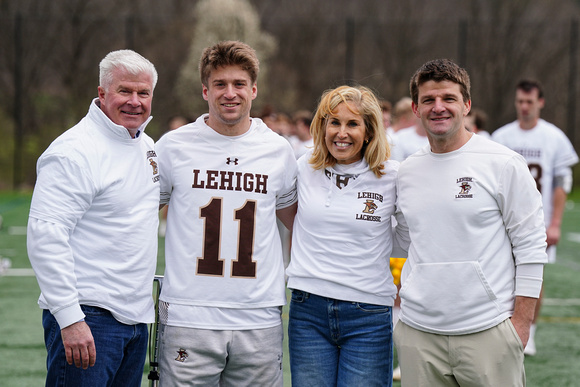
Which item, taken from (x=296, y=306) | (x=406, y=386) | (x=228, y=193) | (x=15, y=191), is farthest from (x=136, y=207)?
(x=15, y=191)

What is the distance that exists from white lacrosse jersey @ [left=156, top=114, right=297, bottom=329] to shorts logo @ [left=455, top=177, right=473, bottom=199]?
816 mm

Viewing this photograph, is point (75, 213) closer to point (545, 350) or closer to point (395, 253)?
point (395, 253)

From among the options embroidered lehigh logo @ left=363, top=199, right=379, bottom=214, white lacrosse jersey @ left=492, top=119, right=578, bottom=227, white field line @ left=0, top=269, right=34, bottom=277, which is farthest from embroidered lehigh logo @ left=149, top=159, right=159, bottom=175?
white field line @ left=0, top=269, right=34, bottom=277

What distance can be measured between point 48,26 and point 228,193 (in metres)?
19.6

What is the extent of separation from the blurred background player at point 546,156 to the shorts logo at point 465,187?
3.32 m

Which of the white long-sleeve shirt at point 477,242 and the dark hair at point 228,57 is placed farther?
the dark hair at point 228,57

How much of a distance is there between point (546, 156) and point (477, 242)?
3.47 m

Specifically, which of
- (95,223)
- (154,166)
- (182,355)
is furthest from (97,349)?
(154,166)

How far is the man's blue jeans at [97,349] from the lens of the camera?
290cm

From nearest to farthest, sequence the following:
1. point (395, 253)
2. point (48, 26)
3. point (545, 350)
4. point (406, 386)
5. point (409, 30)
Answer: point (406, 386) < point (395, 253) < point (545, 350) < point (48, 26) < point (409, 30)

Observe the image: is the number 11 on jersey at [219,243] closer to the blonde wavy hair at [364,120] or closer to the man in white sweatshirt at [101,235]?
the man in white sweatshirt at [101,235]

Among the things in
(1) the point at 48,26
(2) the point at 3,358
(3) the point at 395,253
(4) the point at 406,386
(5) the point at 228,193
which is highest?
(1) the point at 48,26

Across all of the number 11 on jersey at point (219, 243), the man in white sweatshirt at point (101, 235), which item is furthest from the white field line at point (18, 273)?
the number 11 on jersey at point (219, 243)

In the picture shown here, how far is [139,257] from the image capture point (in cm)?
304
